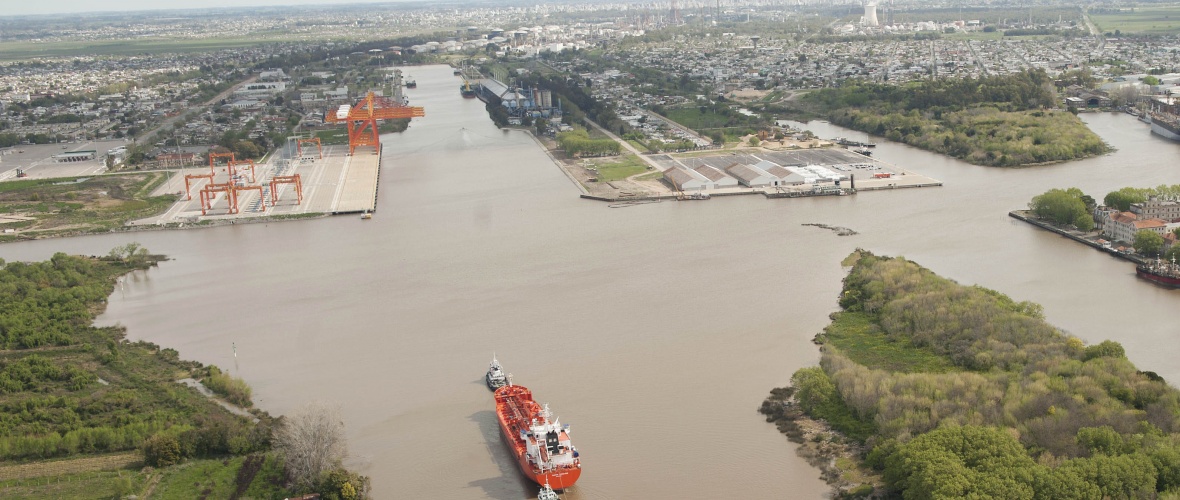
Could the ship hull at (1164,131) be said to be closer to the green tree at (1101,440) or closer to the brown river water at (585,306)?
the brown river water at (585,306)

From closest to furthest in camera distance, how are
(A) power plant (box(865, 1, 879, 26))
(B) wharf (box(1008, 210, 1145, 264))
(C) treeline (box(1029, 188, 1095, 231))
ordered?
(B) wharf (box(1008, 210, 1145, 264))
(C) treeline (box(1029, 188, 1095, 231))
(A) power plant (box(865, 1, 879, 26))

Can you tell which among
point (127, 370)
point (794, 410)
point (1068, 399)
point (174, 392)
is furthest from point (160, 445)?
point (1068, 399)

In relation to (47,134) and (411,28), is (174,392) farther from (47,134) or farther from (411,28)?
(411,28)

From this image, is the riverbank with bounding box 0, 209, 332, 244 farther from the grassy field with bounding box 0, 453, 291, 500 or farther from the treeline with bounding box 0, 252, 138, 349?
the grassy field with bounding box 0, 453, 291, 500

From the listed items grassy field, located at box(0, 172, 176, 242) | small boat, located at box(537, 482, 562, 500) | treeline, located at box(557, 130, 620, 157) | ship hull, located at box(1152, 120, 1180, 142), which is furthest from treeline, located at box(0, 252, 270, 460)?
ship hull, located at box(1152, 120, 1180, 142)

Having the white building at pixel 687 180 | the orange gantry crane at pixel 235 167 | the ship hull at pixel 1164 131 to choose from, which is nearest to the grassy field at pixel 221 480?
the white building at pixel 687 180

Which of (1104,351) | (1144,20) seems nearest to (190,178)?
(1104,351)
